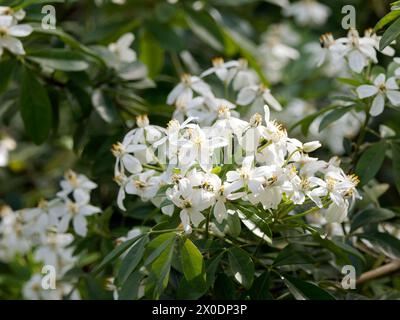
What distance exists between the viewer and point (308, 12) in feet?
10.8

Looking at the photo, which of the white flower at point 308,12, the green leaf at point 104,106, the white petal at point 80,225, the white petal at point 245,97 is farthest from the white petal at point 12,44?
the white flower at point 308,12

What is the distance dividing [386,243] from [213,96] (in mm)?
534

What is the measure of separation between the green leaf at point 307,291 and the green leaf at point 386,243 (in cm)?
25

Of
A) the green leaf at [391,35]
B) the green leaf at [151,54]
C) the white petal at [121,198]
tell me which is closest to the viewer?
the green leaf at [391,35]

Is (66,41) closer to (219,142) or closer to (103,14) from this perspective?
(219,142)

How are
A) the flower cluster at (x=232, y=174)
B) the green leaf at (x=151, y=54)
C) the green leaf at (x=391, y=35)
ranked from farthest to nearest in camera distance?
the green leaf at (x=151, y=54), the green leaf at (x=391, y=35), the flower cluster at (x=232, y=174)

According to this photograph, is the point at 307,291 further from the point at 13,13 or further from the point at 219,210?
the point at 13,13

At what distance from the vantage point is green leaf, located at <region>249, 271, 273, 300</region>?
1.51 m

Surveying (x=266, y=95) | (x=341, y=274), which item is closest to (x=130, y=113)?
(x=266, y=95)

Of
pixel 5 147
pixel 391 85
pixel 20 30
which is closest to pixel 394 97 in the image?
pixel 391 85

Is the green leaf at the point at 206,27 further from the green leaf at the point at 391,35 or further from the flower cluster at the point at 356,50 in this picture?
the green leaf at the point at 391,35

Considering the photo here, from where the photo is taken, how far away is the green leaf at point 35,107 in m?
1.90

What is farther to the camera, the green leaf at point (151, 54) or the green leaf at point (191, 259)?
the green leaf at point (151, 54)

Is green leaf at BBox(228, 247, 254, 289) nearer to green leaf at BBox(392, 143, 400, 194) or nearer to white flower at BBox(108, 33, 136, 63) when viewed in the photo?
green leaf at BBox(392, 143, 400, 194)
